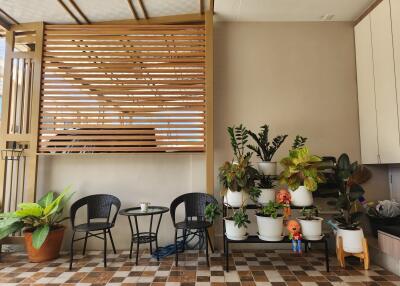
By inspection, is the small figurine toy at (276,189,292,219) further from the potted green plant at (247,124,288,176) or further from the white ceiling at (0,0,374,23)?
the white ceiling at (0,0,374,23)

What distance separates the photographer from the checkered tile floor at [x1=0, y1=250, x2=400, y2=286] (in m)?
2.83

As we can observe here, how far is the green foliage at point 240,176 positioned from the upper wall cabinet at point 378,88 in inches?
70.1

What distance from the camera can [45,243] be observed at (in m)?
3.44

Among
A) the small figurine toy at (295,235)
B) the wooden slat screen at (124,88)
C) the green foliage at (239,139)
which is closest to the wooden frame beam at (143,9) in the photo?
the wooden slat screen at (124,88)

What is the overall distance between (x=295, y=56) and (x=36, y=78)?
3.91 meters

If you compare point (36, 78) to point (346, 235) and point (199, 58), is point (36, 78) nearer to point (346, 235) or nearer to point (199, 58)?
point (199, 58)

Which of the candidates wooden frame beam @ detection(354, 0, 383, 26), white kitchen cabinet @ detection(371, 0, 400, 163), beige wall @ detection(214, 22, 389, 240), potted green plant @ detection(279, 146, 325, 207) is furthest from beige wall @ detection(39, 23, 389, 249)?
potted green plant @ detection(279, 146, 325, 207)

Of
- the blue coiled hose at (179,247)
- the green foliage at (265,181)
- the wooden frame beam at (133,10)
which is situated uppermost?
the wooden frame beam at (133,10)

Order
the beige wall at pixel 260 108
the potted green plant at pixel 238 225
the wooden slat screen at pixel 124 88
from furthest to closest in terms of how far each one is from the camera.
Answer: the beige wall at pixel 260 108
the wooden slat screen at pixel 124 88
the potted green plant at pixel 238 225

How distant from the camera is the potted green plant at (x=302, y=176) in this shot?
10.3ft

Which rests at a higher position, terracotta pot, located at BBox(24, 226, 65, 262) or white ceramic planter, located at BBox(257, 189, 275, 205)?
white ceramic planter, located at BBox(257, 189, 275, 205)

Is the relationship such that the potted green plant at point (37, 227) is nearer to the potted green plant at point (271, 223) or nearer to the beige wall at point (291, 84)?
the beige wall at point (291, 84)

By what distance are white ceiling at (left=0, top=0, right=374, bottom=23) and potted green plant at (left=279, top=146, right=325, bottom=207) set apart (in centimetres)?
214

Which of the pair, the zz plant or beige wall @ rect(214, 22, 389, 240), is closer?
the zz plant
